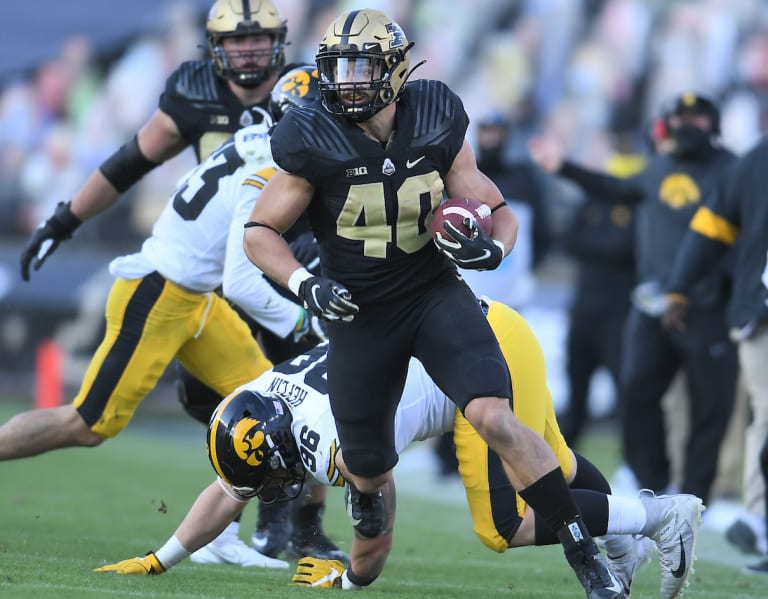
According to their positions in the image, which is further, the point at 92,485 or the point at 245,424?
the point at 92,485

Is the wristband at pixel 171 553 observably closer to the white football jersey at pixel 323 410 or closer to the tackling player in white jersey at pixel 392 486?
the tackling player in white jersey at pixel 392 486

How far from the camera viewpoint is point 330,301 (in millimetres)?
4168

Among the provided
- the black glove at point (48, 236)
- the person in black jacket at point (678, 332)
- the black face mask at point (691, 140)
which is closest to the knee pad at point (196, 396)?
the black glove at point (48, 236)

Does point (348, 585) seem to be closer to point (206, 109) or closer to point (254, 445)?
point (254, 445)

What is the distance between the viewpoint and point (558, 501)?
167 inches

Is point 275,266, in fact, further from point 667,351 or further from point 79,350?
point 79,350

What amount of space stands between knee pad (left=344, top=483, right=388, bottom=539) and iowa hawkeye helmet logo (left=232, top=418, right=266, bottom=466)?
35 cm

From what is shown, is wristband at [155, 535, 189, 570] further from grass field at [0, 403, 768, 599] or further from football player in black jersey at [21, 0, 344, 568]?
football player in black jersey at [21, 0, 344, 568]

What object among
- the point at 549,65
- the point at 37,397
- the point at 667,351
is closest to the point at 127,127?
the point at 37,397

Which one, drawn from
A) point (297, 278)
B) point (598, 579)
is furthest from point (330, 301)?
point (598, 579)

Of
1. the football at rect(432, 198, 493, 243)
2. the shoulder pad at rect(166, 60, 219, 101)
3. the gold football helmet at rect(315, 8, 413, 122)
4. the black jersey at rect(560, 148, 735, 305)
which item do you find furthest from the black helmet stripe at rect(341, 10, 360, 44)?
the black jersey at rect(560, 148, 735, 305)

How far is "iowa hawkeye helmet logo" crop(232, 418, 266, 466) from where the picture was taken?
4.47 metres

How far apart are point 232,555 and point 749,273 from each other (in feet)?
8.80

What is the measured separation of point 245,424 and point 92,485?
3710 mm
